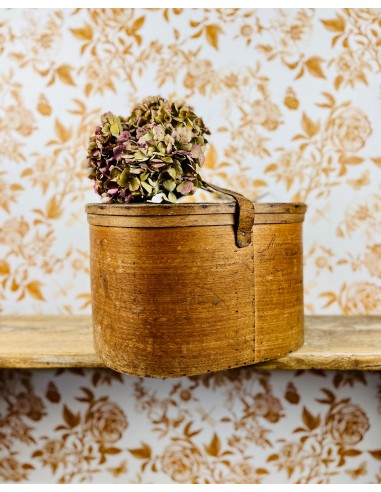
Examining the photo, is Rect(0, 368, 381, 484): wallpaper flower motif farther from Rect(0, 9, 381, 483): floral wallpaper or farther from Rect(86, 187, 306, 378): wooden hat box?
Rect(86, 187, 306, 378): wooden hat box

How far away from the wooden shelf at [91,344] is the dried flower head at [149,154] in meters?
0.33

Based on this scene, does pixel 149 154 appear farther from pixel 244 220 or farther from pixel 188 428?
pixel 188 428

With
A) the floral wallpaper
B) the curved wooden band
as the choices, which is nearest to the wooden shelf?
the floral wallpaper

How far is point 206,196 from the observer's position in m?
1.19

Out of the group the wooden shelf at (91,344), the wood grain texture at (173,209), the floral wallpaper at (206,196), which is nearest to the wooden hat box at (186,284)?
the wood grain texture at (173,209)

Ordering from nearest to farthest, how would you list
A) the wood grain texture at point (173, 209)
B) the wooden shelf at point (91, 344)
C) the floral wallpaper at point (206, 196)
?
the wood grain texture at point (173, 209) → the wooden shelf at point (91, 344) → the floral wallpaper at point (206, 196)

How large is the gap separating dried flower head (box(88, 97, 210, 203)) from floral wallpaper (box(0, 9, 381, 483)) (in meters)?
0.37

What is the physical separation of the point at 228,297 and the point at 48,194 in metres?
0.65

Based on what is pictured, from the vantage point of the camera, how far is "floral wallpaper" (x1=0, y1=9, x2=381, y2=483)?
1.17 m

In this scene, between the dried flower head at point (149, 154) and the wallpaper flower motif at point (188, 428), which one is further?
the wallpaper flower motif at point (188, 428)

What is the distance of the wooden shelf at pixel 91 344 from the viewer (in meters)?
0.89

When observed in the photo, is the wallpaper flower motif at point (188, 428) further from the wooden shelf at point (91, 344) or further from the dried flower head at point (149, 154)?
the dried flower head at point (149, 154)

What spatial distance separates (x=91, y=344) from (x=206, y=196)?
47 cm

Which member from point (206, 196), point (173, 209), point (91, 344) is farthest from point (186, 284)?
point (206, 196)
